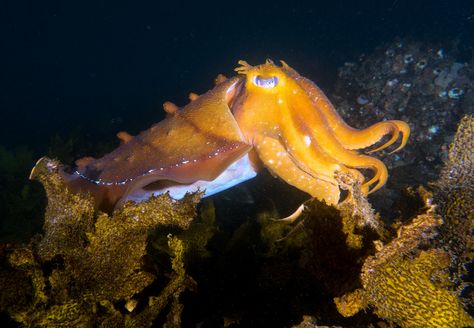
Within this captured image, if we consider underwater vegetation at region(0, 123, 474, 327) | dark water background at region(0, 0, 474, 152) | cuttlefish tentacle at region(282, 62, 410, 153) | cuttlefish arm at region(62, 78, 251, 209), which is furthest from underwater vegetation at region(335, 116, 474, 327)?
dark water background at region(0, 0, 474, 152)

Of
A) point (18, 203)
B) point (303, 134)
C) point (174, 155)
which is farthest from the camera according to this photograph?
point (18, 203)

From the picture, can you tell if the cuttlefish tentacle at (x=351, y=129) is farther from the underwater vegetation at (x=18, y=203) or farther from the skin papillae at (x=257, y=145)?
the underwater vegetation at (x=18, y=203)

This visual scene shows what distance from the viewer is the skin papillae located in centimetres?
276

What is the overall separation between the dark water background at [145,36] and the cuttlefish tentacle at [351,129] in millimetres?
41682

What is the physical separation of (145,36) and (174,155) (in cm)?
8281

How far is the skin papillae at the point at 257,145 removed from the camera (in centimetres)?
276

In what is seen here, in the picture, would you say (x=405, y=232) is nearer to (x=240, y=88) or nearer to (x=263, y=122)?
(x=263, y=122)

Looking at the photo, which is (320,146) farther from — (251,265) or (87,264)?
(87,264)

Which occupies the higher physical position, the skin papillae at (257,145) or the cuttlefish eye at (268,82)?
the cuttlefish eye at (268,82)

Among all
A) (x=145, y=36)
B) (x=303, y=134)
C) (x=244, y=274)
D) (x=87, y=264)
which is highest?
(x=145, y=36)

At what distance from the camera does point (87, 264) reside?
6.90 feet

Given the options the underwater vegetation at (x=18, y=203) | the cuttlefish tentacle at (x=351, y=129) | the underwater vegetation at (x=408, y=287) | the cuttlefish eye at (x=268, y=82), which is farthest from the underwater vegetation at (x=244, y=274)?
the underwater vegetation at (x=18, y=203)

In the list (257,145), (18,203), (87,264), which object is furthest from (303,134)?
(18,203)

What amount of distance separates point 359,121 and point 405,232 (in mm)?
5909
